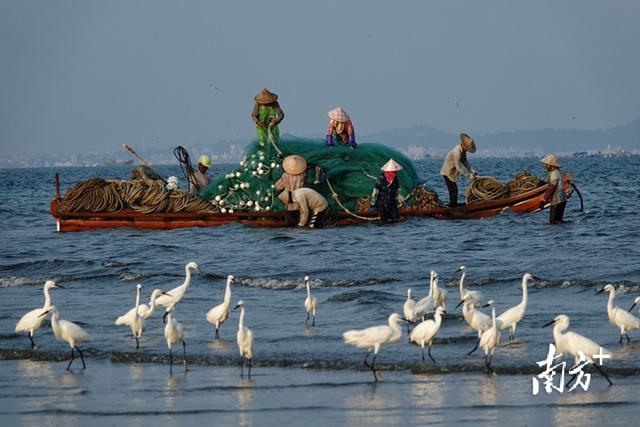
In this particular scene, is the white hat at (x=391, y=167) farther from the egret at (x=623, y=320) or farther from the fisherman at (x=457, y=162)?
the egret at (x=623, y=320)

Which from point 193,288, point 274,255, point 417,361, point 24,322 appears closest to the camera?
point 417,361

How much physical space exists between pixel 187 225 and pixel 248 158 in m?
1.89

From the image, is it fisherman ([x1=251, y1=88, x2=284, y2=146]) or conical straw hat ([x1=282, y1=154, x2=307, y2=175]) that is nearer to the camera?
conical straw hat ([x1=282, y1=154, x2=307, y2=175])

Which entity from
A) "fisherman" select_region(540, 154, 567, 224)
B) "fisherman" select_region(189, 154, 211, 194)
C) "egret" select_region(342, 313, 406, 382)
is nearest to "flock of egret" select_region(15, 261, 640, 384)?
"egret" select_region(342, 313, 406, 382)

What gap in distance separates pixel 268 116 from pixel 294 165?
1.71 meters

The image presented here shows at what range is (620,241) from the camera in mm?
22078

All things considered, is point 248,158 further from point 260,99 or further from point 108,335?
point 108,335

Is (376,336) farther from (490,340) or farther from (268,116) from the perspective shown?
(268,116)

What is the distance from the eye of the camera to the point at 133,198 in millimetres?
24703

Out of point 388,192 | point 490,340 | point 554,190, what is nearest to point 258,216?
point 388,192

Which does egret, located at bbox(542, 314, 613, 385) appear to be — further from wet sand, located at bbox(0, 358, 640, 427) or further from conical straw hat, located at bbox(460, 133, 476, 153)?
conical straw hat, located at bbox(460, 133, 476, 153)

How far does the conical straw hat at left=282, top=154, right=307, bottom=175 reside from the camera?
2255 centimetres

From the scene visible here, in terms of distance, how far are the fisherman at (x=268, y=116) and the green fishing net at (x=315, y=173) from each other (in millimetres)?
171

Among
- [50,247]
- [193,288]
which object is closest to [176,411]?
[193,288]
